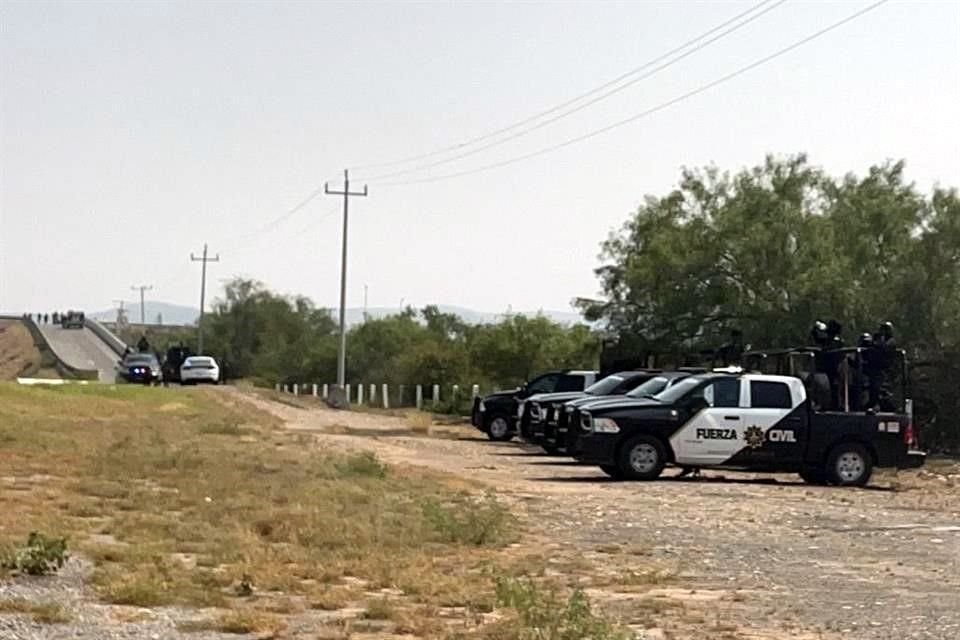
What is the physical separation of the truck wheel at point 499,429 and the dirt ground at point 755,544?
8788 mm

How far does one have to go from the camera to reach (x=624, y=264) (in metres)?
49.1

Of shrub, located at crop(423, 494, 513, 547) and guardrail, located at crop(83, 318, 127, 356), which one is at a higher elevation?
guardrail, located at crop(83, 318, 127, 356)

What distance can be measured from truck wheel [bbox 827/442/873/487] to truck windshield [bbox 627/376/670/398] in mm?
3158

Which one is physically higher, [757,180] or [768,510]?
[757,180]

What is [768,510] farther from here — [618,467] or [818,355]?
[818,355]

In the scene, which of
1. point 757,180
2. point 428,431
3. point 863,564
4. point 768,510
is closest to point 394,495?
point 768,510

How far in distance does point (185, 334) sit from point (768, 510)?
12486 cm

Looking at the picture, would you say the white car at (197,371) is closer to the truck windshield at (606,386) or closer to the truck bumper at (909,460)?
the truck windshield at (606,386)

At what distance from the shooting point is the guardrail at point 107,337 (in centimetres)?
12417

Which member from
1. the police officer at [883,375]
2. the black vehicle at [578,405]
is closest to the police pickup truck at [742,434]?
the black vehicle at [578,405]

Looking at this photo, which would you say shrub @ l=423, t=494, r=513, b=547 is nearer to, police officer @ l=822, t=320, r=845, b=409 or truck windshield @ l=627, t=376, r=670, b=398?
truck windshield @ l=627, t=376, r=670, b=398

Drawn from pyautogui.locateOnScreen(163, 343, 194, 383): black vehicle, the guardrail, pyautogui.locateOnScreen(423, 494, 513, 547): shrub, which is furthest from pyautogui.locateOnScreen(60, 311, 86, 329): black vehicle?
pyautogui.locateOnScreen(423, 494, 513, 547): shrub

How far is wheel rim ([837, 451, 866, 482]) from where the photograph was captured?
85.7 feet

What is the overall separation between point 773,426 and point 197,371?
167 feet
